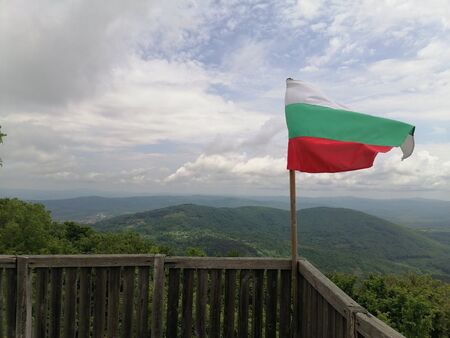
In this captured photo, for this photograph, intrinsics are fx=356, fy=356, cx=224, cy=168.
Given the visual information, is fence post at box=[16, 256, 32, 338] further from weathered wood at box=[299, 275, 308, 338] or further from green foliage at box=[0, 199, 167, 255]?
green foliage at box=[0, 199, 167, 255]

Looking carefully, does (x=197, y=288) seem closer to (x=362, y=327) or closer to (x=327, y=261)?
(x=362, y=327)

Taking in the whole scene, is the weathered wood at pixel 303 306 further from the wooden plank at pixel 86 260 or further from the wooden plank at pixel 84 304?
the wooden plank at pixel 84 304

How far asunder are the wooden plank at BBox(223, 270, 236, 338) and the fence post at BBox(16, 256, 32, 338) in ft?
6.81

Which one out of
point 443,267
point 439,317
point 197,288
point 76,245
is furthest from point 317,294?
point 443,267

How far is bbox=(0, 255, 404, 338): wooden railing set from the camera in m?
3.70

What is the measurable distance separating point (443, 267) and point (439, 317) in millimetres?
164580

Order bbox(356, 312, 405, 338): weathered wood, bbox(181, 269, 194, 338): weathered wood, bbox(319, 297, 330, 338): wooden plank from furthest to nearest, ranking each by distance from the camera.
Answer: bbox(181, 269, 194, 338): weathered wood → bbox(319, 297, 330, 338): wooden plank → bbox(356, 312, 405, 338): weathered wood

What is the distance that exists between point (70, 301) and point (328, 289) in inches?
104

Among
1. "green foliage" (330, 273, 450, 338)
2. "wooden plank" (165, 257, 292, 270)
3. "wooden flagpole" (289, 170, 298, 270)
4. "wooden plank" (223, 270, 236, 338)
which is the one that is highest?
"wooden flagpole" (289, 170, 298, 270)

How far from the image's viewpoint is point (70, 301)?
12.3 ft

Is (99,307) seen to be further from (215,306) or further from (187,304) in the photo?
(215,306)

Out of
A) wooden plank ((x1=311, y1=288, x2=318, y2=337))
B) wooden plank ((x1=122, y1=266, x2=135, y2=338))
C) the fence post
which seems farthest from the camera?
wooden plank ((x1=122, y1=266, x2=135, y2=338))

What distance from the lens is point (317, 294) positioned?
3.38 m

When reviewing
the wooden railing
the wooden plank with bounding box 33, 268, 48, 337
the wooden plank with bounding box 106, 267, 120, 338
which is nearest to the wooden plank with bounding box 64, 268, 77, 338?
the wooden railing
